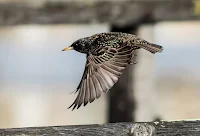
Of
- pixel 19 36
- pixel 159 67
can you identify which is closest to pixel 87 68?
pixel 159 67

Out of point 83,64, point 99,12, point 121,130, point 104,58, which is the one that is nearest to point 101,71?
point 104,58

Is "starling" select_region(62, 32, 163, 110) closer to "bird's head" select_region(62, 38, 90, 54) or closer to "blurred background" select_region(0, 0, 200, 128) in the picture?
"bird's head" select_region(62, 38, 90, 54)

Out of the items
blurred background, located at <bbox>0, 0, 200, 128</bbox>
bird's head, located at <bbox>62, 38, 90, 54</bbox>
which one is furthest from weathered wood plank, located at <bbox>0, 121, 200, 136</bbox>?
blurred background, located at <bbox>0, 0, 200, 128</bbox>

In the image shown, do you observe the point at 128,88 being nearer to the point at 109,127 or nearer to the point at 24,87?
the point at 109,127

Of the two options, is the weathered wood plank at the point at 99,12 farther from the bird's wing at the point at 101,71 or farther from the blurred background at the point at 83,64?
the bird's wing at the point at 101,71

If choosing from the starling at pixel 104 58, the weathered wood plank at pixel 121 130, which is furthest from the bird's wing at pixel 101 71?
the weathered wood plank at pixel 121 130

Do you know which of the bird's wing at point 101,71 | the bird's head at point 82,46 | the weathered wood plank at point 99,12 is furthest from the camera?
the weathered wood plank at point 99,12

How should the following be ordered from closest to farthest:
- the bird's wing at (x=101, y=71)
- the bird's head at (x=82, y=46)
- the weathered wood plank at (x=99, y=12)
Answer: the bird's wing at (x=101, y=71)
the bird's head at (x=82, y=46)
the weathered wood plank at (x=99, y=12)
